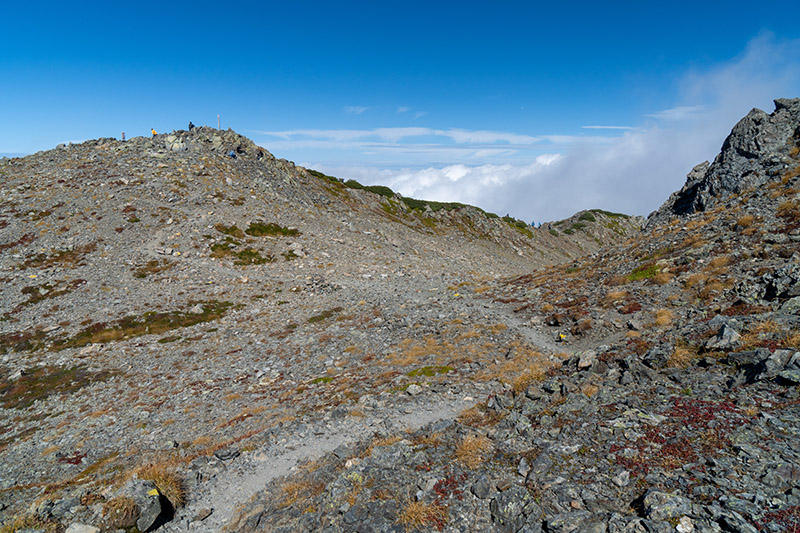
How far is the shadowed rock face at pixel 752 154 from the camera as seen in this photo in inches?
1457

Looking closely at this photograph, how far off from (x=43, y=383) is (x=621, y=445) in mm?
34603

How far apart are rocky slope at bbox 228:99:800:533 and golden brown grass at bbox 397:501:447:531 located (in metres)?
0.04

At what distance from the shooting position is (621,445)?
35.2 ft

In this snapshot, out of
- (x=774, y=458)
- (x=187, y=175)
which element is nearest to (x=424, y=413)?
(x=774, y=458)

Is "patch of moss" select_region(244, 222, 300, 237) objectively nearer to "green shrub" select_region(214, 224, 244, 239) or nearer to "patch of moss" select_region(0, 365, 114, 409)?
"green shrub" select_region(214, 224, 244, 239)

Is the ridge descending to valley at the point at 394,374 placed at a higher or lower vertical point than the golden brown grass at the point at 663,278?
lower

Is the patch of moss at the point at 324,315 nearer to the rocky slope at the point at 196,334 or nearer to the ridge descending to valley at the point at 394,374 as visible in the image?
the rocky slope at the point at 196,334

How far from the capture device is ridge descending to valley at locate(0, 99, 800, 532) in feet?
32.9

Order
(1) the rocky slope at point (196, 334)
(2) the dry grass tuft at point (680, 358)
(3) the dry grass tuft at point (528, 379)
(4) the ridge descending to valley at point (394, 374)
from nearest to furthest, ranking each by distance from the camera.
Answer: (4) the ridge descending to valley at point (394, 374) < (2) the dry grass tuft at point (680, 358) < (1) the rocky slope at point (196, 334) < (3) the dry grass tuft at point (528, 379)

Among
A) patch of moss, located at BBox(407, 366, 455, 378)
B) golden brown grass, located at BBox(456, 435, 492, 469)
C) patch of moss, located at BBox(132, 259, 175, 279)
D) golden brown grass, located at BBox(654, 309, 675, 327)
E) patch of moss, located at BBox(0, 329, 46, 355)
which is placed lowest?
patch of moss, located at BBox(0, 329, 46, 355)

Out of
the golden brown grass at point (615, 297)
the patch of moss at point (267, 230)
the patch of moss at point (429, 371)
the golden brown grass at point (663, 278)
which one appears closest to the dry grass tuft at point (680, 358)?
the patch of moss at point (429, 371)

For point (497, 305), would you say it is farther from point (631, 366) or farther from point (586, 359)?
point (631, 366)

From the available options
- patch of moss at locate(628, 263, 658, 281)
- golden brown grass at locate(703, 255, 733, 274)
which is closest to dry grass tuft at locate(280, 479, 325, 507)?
golden brown grass at locate(703, 255, 733, 274)

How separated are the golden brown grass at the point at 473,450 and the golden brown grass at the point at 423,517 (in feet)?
6.75
